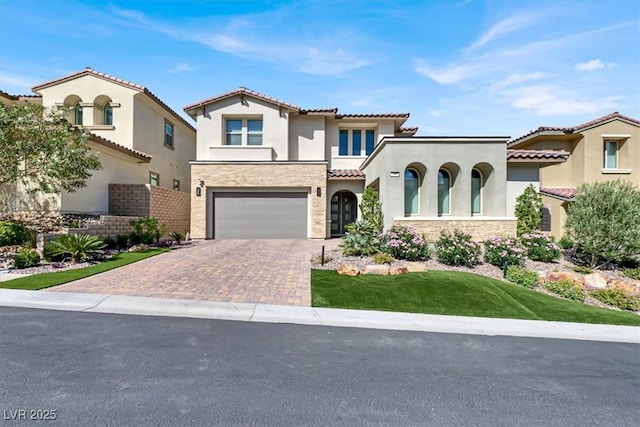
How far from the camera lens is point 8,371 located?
370 cm

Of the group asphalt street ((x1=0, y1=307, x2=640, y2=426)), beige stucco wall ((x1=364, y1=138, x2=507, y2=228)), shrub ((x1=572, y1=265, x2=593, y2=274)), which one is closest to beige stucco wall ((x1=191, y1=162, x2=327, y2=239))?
beige stucco wall ((x1=364, y1=138, x2=507, y2=228))

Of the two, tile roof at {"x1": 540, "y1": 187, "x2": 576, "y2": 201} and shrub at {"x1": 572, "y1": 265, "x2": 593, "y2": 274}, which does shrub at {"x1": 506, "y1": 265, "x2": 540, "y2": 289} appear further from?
tile roof at {"x1": 540, "y1": 187, "x2": 576, "y2": 201}

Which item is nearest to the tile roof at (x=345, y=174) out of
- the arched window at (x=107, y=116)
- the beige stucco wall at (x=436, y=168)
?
the beige stucco wall at (x=436, y=168)

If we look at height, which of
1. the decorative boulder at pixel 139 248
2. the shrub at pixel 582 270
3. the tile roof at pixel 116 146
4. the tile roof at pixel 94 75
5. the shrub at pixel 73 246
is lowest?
the shrub at pixel 582 270

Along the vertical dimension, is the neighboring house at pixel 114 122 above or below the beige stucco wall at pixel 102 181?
above

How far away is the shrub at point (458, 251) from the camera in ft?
33.5

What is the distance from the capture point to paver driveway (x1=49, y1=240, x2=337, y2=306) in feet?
23.6

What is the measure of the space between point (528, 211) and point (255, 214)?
13.7 meters

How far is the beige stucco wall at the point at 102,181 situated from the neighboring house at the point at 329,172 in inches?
130

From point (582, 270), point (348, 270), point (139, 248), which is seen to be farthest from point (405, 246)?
point (139, 248)

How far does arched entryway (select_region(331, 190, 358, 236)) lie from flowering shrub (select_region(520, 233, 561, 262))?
382 inches

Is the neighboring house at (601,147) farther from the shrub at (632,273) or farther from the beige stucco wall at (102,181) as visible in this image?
the beige stucco wall at (102,181)

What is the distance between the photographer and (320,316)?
609cm

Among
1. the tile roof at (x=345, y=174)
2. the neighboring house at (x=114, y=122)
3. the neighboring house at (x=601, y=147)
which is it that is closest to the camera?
the neighboring house at (x=114, y=122)
